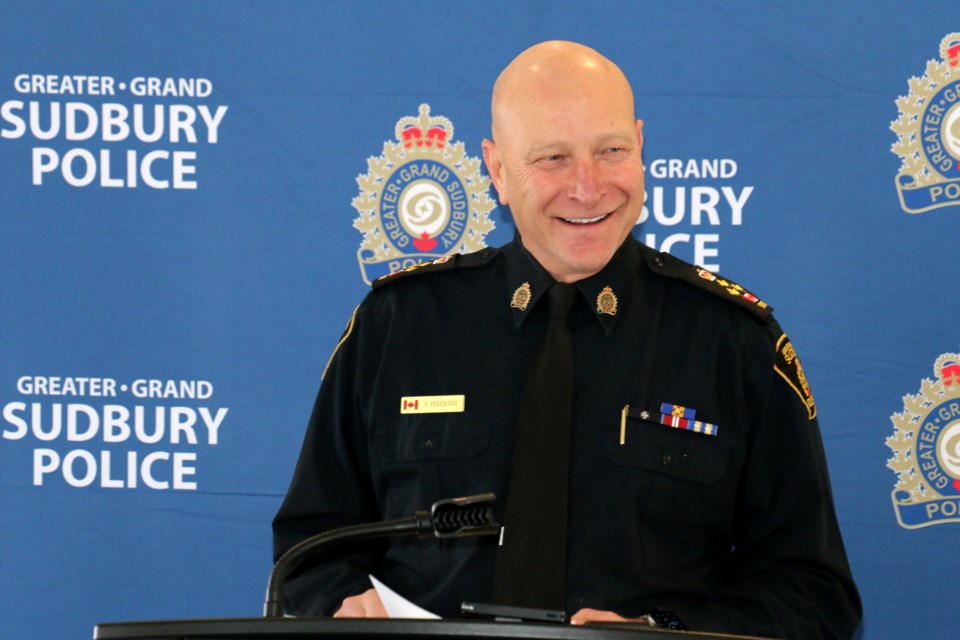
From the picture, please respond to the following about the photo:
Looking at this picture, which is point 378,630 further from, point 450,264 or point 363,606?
point 450,264

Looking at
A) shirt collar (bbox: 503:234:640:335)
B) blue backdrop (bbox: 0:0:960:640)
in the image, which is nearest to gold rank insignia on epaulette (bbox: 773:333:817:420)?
shirt collar (bbox: 503:234:640:335)

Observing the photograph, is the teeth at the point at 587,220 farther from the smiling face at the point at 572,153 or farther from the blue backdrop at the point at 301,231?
the blue backdrop at the point at 301,231

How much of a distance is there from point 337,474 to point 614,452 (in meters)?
0.43

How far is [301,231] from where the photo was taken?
92.8 inches

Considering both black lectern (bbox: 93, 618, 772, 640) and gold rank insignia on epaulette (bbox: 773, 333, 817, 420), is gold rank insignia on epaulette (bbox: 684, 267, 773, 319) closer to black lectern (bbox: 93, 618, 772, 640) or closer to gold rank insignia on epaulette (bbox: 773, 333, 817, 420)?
gold rank insignia on epaulette (bbox: 773, 333, 817, 420)

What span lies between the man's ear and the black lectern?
92 cm

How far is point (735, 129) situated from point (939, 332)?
54 centimetres

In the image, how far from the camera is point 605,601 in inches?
63.1

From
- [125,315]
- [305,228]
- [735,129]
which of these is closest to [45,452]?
[125,315]

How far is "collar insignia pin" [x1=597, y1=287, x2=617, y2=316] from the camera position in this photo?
1727 millimetres

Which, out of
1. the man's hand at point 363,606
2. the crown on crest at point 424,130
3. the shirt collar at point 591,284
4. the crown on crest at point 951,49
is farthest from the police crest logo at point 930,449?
the man's hand at point 363,606

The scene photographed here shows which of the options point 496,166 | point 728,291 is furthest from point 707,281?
point 496,166

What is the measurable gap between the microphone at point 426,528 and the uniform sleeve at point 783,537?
526mm

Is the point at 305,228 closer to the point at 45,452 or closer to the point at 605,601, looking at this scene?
the point at 45,452
